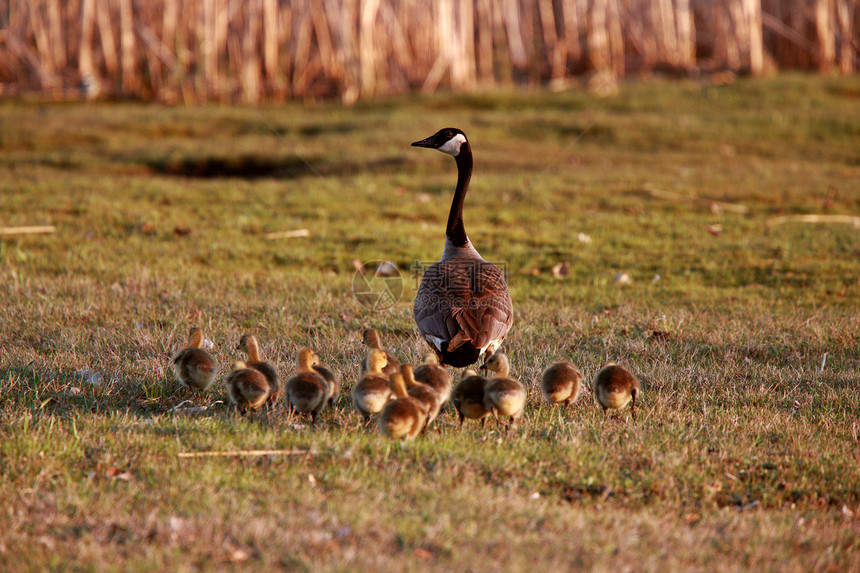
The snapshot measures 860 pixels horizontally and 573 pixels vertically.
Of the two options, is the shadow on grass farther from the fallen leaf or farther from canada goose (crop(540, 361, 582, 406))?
canada goose (crop(540, 361, 582, 406))

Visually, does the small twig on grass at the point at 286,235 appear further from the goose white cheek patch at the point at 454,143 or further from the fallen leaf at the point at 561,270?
the goose white cheek patch at the point at 454,143

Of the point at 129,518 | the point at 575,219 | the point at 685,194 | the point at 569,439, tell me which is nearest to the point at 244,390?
the point at 129,518

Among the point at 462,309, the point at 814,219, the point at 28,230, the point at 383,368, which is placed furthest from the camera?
the point at 814,219

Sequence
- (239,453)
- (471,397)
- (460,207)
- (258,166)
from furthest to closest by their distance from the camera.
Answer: (258,166), (460,207), (471,397), (239,453)

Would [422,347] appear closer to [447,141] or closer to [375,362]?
[375,362]

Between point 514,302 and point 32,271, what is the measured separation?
6369mm

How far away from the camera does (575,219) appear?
543 inches

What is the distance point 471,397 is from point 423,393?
0.43m

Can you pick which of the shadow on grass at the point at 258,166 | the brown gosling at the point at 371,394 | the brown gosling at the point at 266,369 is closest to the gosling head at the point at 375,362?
the brown gosling at the point at 371,394

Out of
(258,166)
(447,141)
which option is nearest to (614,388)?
(447,141)

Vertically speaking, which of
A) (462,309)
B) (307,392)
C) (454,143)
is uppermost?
(454,143)

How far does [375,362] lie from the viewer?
5918mm

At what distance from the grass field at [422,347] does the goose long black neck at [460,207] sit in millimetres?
1213

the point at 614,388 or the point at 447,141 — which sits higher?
the point at 447,141
